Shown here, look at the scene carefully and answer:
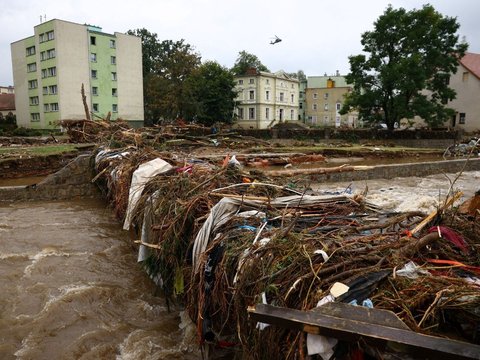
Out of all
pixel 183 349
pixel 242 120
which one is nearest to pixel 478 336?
pixel 183 349

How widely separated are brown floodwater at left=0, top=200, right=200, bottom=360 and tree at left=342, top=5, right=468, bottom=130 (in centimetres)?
2644

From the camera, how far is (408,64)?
2744cm

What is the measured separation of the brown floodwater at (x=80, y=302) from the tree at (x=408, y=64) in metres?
26.4

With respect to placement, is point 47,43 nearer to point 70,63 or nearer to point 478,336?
point 70,63

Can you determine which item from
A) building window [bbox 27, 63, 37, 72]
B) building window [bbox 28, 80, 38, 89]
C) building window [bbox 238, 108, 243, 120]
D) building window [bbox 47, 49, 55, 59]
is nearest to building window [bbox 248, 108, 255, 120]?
building window [bbox 238, 108, 243, 120]

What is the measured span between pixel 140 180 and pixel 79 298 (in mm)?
2063

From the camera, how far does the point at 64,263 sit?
6.52 m

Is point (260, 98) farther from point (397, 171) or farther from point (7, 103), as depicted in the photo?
point (397, 171)

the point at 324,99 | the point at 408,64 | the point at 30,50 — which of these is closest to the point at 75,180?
the point at 408,64

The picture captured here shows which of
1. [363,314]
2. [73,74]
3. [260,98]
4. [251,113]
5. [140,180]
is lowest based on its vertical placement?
[363,314]

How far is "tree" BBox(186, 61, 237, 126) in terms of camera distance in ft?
145

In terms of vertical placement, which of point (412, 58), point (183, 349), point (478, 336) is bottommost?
point (183, 349)

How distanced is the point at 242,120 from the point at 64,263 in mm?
51755

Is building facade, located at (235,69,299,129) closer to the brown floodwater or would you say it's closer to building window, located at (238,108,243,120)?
building window, located at (238,108,243,120)
